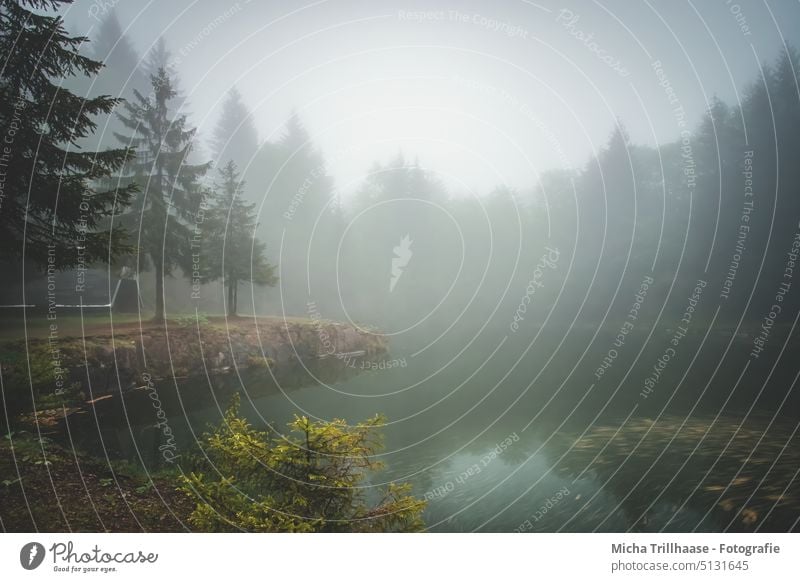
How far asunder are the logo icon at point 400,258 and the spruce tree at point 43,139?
4.28 m

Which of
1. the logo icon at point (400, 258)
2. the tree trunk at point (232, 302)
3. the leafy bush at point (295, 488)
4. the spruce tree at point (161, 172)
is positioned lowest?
the leafy bush at point (295, 488)

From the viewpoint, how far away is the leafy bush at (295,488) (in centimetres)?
315

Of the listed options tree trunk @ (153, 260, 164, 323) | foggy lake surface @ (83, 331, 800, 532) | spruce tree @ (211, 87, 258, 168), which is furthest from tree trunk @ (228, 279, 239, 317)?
spruce tree @ (211, 87, 258, 168)

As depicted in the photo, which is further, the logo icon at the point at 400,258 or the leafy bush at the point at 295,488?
the logo icon at the point at 400,258

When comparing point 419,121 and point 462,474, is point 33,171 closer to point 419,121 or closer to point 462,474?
point 419,121

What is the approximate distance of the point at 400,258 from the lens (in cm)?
683

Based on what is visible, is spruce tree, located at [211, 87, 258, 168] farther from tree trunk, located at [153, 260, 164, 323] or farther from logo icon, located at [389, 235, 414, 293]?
logo icon, located at [389, 235, 414, 293]

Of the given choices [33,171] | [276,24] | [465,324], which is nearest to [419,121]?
[276,24]
